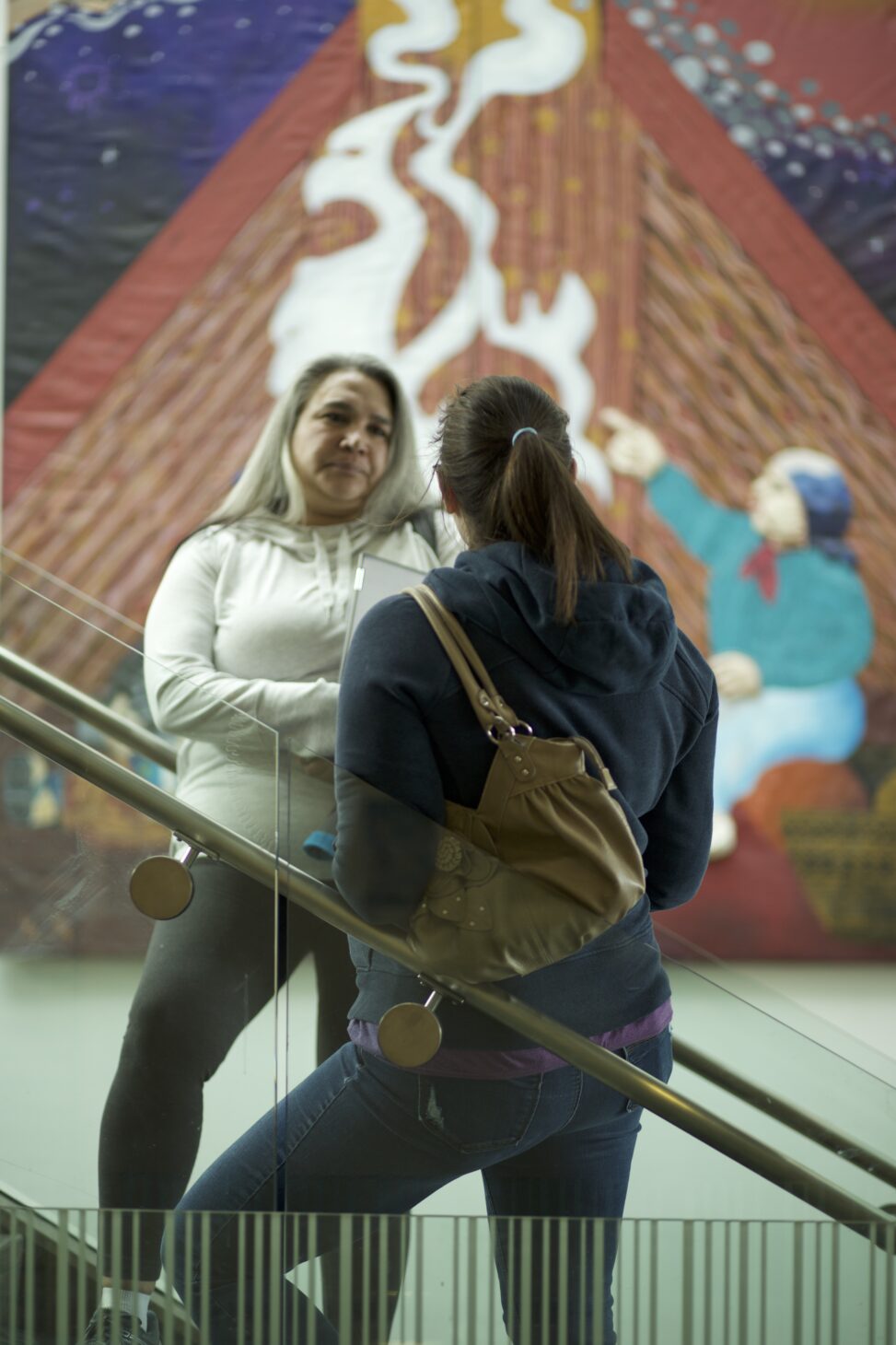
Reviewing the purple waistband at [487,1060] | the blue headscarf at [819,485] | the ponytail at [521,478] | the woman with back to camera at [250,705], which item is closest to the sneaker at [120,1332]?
the woman with back to camera at [250,705]

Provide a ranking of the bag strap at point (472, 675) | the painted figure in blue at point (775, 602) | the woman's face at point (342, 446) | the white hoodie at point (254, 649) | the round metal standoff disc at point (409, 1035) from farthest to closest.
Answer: the painted figure in blue at point (775, 602) → the woman's face at point (342, 446) → the white hoodie at point (254, 649) → the round metal standoff disc at point (409, 1035) → the bag strap at point (472, 675)

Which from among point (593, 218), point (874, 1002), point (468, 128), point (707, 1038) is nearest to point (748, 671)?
point (874, 1002)

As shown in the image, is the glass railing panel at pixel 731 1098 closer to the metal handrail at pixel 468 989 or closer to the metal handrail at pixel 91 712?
the metal handrail at pixel 468 989

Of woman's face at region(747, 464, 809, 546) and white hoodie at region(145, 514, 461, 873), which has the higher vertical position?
woman's face at region(747, 464, 809, 546)

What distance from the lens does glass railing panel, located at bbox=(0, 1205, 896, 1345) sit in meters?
1.39

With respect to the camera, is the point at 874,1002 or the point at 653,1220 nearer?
the point at 653,1220

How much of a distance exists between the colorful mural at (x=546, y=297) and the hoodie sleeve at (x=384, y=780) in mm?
3524

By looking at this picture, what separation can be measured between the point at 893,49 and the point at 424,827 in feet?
14.9

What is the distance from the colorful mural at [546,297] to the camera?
4750mm

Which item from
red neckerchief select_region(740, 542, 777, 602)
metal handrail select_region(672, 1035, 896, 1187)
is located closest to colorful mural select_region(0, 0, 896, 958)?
red neckerchief select_region(740, 542, 777, 602)

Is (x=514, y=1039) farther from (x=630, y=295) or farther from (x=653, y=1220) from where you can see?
(x=630, y=295)

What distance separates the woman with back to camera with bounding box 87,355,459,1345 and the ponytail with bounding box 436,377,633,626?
0.29 metres

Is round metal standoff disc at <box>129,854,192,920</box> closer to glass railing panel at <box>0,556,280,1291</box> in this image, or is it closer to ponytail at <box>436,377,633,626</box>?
glass railing panel at <box>0,556,280,1291</box>

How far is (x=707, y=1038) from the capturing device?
4.86ft
